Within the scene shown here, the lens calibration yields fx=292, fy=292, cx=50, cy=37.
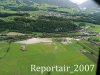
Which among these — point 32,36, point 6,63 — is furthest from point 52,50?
point 6,63

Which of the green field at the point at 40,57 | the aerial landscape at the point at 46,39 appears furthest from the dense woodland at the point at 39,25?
the green field at the point at 40,57

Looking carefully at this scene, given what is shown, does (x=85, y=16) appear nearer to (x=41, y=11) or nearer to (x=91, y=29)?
(x=91, y=29)

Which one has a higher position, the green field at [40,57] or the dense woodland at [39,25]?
the dense woodland at [39,25]

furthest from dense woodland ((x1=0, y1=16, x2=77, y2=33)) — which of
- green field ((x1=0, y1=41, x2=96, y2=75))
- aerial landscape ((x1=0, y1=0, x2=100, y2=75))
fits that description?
green field ((x1=0, y1=41, x2=96, y2=75))

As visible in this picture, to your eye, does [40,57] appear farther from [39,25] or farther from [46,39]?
[39,25]

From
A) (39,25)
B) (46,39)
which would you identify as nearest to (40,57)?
(46,39)

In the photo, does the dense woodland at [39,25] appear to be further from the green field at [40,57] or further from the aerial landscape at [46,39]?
the green field at [40,57]

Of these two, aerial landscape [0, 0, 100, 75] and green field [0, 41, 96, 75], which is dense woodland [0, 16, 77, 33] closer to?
aerial landscape [0, 0, 100, 75]
